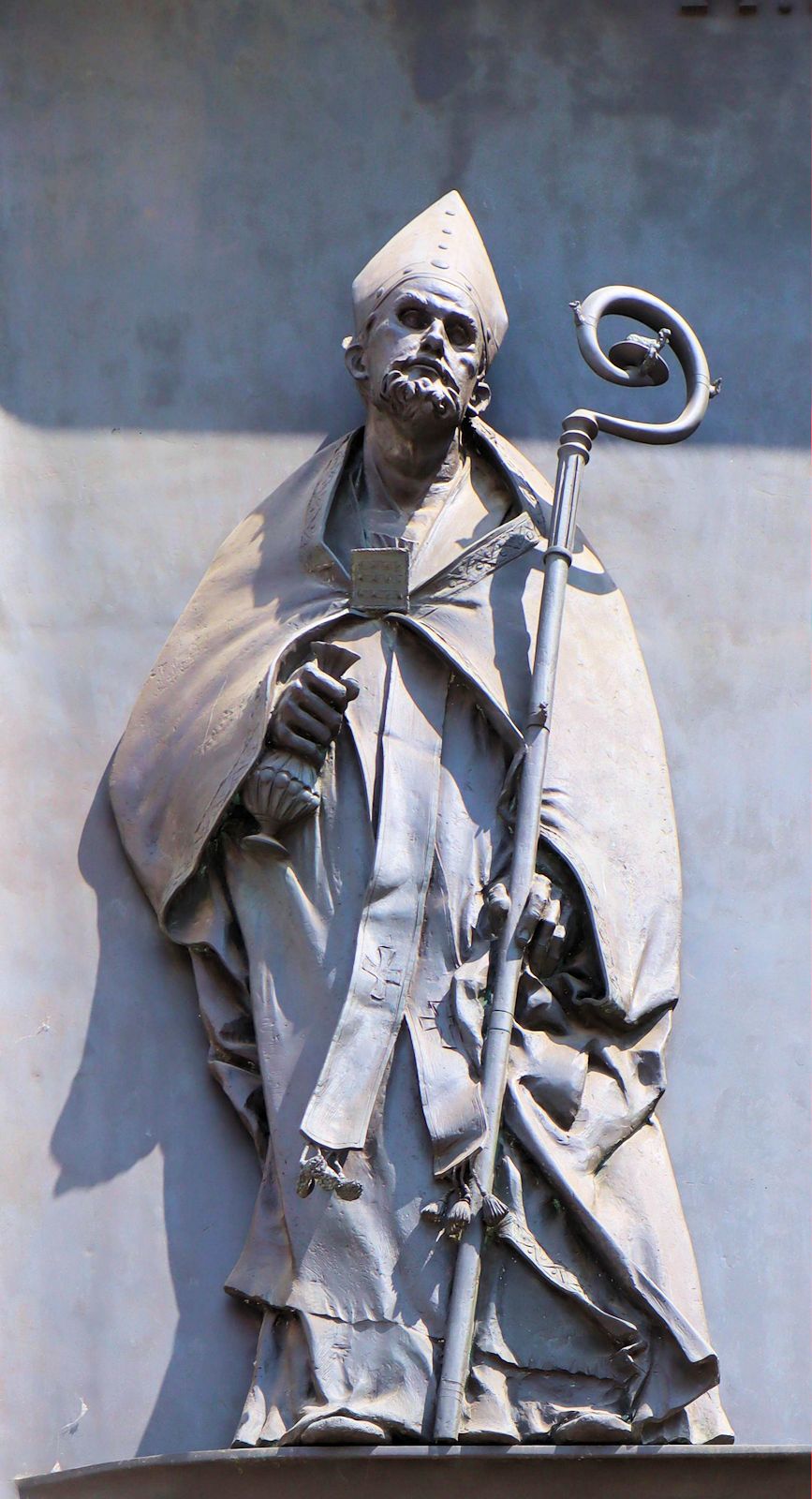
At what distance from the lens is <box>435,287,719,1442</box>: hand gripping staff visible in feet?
15.4

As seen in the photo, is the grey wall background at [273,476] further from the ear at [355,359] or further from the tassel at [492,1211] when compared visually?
the tassel at [492,1211]

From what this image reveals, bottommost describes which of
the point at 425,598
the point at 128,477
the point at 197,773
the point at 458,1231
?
the point at 458,1231

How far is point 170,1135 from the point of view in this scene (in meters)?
5.16

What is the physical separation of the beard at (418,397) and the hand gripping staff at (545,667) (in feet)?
0.71

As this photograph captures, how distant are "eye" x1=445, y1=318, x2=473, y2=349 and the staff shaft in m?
0.27

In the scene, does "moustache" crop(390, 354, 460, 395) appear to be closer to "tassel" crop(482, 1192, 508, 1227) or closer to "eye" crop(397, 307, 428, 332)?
"eye" crop(397, 307, 428, 332)

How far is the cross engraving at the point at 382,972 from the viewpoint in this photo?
4945 millimetres

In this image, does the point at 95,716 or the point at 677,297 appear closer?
the point at 95,716

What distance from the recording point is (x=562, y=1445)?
464 centimetres

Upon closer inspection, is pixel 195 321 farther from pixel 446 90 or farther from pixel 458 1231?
pixel 458 1231

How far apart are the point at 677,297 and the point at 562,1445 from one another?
2.51 m

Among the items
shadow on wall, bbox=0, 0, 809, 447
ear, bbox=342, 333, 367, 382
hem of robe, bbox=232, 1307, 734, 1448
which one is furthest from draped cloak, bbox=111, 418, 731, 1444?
shadow on wall, bbox=0, 0, 809, 447

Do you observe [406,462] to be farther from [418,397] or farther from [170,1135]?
[170,1135]

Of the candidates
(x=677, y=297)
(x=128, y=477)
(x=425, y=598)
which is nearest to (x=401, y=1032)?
(x=425, y=598)
